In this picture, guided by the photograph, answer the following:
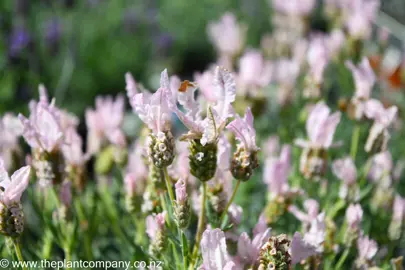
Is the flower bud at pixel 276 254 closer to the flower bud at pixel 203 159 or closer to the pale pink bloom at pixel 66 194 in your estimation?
the flower bud at pixel 203 159

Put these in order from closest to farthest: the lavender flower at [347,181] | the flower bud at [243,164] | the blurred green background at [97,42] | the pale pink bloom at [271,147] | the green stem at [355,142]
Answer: the flower bud at [243,164] < the lavender flower at [347,181] < the green stem at [355,142] < the pale pink bloom at [271,147] < the blurred green background at [97,42]

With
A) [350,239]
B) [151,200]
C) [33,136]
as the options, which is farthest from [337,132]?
[33,136]

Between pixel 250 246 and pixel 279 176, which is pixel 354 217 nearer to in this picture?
pixel 279 176

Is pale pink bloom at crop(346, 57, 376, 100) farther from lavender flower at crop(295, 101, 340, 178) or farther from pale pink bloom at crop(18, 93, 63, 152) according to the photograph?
pale pink bloom at crop(18, 93, 63, 152)

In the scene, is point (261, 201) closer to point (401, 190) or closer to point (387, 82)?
point (401, 190)

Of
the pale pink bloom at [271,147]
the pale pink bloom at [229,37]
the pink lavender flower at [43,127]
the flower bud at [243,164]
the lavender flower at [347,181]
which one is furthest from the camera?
the pale pink bloom at [229,37]

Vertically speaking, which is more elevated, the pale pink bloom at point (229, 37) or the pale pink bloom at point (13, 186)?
the pale pink bloom at point (229, 37)

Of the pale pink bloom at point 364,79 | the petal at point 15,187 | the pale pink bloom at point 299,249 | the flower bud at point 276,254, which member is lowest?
the flower bud at point 276,254

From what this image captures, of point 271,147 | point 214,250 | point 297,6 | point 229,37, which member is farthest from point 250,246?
point 297,6

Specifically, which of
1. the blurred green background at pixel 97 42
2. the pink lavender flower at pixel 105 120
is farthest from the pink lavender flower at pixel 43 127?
the blurred green background at pixel 97 42
